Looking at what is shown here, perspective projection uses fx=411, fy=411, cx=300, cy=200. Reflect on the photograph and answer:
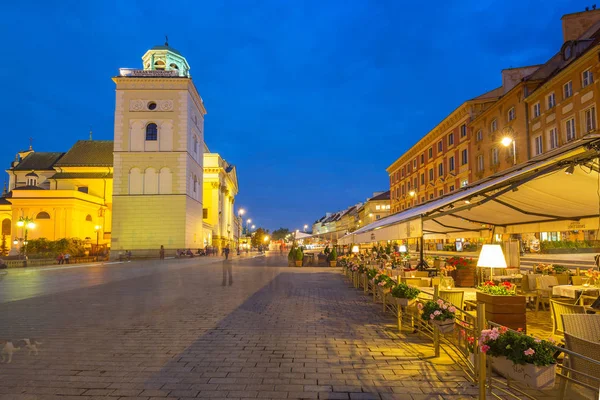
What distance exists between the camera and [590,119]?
24.8 metres

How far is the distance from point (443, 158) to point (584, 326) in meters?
48.7

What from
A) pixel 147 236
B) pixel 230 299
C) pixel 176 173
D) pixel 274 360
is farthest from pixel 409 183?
pixel 274 360

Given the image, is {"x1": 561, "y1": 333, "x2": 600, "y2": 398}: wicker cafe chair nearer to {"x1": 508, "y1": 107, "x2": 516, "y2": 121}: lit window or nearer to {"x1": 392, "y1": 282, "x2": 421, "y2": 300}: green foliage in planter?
{"x1": 392, "y1": 282, "x2": 421, "y2": 300}: green foliage in planter

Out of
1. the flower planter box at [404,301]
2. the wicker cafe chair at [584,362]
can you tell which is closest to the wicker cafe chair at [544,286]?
the flower planter box at [404,301]

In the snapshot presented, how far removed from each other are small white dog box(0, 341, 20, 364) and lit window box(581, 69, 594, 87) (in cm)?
2986

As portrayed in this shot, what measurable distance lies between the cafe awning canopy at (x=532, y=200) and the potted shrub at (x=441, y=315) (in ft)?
6.82

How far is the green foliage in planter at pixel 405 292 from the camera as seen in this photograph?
7695 millimetres

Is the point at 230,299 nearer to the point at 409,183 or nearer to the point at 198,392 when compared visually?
the point at 198,392

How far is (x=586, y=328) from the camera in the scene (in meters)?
4.39

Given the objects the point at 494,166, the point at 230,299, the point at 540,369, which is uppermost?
the point at 494,166

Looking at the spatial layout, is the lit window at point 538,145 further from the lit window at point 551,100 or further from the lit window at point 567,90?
the lit window at point 567,90

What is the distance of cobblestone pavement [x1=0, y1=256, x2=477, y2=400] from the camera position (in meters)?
4.93

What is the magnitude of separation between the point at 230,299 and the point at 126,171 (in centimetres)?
4179

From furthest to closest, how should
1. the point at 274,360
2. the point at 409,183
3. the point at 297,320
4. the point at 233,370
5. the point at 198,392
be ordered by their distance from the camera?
the point at 409,183 < the point at 297,320 < the point at 274,360 < the point at 233,370 < the point at 198,392
